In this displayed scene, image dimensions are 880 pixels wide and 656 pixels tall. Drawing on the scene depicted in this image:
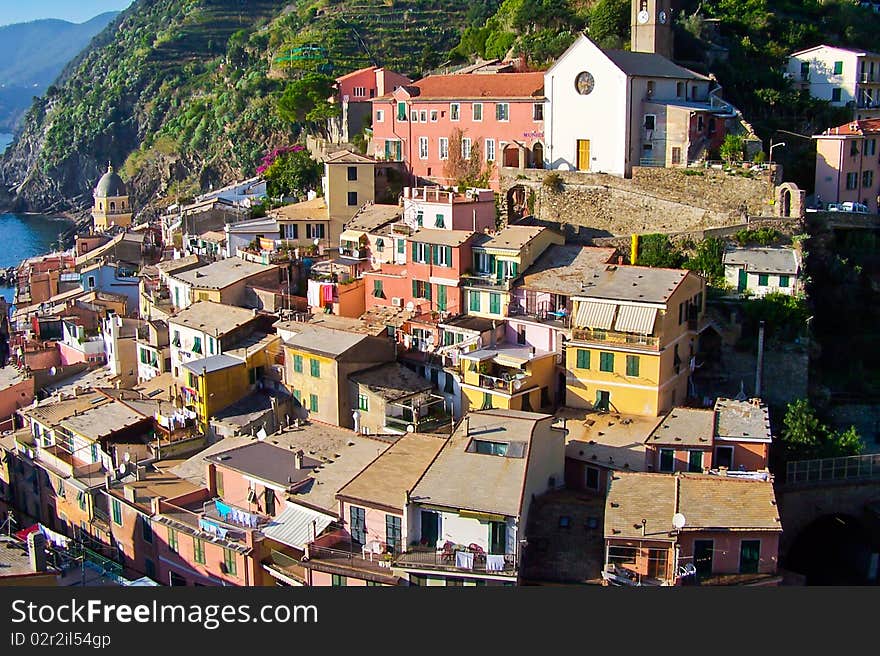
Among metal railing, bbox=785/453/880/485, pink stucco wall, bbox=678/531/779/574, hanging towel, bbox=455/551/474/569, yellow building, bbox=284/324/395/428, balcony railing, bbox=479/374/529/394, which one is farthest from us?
yellow building, bbox=284/324/395/428

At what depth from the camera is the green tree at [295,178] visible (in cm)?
5097

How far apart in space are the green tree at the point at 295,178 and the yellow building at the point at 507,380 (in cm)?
2313

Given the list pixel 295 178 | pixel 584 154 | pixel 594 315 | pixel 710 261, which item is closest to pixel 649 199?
pixel 584 154

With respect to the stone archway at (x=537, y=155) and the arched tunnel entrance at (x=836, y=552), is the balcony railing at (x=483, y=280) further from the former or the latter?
the arched tunnel entrance at (x=836, y=552)

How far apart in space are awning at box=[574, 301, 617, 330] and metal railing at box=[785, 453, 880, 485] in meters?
5.74

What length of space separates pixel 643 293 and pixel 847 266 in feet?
28.9

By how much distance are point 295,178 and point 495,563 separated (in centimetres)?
3245

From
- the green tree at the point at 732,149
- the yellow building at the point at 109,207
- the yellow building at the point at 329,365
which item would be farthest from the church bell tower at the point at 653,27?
the yellow building at the point at 109,207

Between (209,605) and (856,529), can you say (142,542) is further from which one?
(856,529)

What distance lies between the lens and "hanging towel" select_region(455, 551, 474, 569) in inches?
848

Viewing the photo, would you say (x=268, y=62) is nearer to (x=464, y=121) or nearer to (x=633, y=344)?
(x=464, y=121)

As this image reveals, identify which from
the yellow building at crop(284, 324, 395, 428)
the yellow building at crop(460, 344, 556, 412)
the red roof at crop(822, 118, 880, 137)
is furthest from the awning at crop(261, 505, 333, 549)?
the red roof at crop(822, 118, 880, 137)

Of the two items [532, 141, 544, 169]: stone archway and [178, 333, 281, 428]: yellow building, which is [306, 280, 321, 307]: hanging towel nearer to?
[178, 333, 281, 428]: yellow building

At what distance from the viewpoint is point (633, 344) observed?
1113 inches
